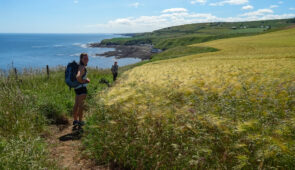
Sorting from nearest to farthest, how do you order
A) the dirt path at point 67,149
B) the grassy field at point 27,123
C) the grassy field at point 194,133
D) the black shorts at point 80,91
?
the grassy field at point 194,133
the grassy field at point 27,123
the dirt path at point 67,149
the black shorts at point 80,91

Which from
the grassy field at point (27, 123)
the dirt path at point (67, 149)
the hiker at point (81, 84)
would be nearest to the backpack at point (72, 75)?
the hiker at point (81, 84)

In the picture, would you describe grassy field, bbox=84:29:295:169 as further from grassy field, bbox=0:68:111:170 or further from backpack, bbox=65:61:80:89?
backpack, bbox=65:61:80:89

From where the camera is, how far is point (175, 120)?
3.49 m

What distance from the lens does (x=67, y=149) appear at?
4.40 m

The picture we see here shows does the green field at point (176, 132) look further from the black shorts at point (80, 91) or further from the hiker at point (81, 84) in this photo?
the black shorts at point (80, 91)

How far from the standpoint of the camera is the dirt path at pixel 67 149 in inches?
143

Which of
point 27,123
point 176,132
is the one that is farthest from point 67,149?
point 176,132

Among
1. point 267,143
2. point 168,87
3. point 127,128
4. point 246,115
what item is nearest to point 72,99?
point 168,87

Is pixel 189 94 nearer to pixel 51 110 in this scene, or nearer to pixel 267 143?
pixel 267 143

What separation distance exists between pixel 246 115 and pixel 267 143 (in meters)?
0.74

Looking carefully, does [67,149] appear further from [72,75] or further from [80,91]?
[72,75]

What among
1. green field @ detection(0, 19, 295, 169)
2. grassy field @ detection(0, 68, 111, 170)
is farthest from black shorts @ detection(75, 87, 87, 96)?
green field @ detection(0, 19, 295, 169)

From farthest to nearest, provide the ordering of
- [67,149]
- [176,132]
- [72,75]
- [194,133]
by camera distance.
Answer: [72,75], [67,149], [194,133], [176,132]

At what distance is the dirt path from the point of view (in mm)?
3635
